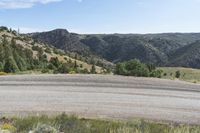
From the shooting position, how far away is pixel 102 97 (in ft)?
65.5

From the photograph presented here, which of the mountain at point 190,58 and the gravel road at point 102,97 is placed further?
the mountain at point 190,58

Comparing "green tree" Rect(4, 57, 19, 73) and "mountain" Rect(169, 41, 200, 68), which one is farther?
"mountain" Rect(169, 41, 200, 68)

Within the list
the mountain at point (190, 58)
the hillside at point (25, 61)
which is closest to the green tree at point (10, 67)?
the hillside at point (25, 61)

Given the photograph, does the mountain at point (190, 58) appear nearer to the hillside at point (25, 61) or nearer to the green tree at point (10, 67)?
the hillside at point (25, 61)

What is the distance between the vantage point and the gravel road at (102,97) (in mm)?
16609

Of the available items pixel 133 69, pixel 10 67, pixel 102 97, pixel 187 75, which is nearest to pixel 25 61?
pixel 10 67

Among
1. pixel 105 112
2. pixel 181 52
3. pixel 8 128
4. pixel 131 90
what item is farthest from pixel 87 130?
pixel 181 52

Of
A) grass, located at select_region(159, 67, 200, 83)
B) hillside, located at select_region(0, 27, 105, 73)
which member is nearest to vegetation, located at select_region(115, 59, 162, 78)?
grass, located at select_region(159, 67, 200, 83)

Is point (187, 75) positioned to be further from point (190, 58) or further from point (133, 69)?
point (190, 58)

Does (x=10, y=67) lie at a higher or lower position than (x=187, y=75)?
higher

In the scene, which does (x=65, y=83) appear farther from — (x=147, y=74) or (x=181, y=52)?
(x=181, y=52)

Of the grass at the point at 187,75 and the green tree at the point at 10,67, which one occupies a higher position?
the green tree at the point at 10,67

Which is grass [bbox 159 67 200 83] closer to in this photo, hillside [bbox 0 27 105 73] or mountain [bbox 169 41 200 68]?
hillside [bbox 0 27 105 73]

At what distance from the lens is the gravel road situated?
16609mm
